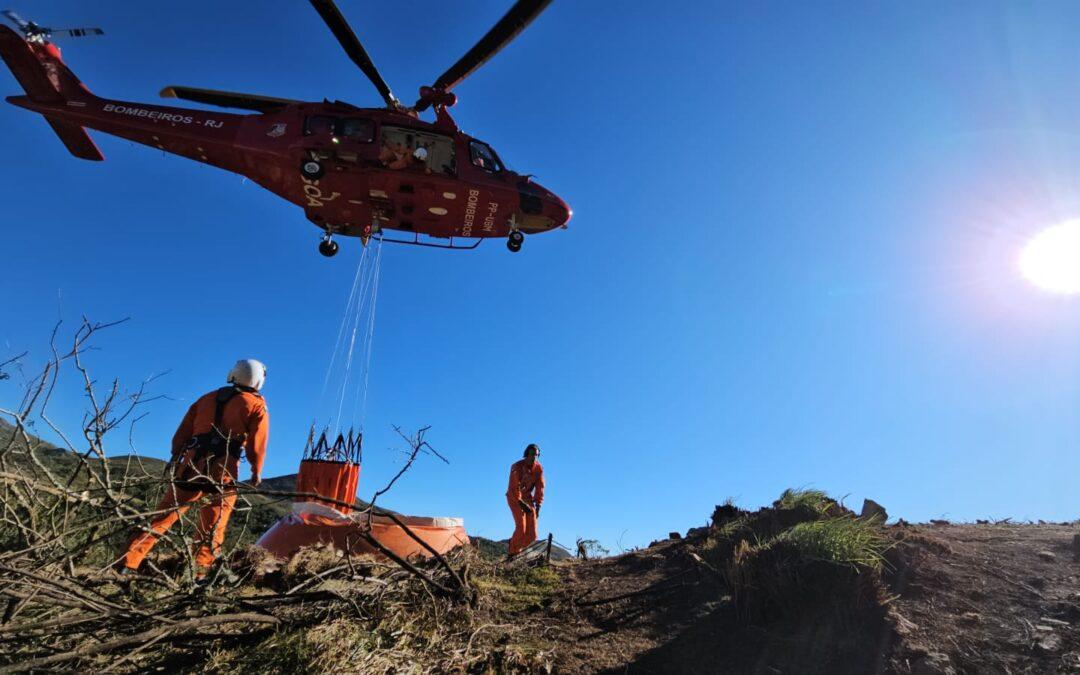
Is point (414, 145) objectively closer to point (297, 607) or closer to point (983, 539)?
point (297, 607)

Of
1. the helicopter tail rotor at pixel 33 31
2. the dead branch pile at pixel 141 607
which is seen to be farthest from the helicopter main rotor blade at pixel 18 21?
the dead branch pile at pixel 141 607

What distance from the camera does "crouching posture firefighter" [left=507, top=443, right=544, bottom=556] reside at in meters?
8.24

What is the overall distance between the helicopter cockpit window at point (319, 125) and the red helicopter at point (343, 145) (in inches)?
0.7

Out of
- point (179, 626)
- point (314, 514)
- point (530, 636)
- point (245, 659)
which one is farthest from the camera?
point (314, 514)

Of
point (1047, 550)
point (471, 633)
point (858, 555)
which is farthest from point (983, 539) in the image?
point (471, 633)

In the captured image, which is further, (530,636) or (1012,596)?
(1012,596)

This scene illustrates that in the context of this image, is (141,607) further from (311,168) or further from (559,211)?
(559,211)

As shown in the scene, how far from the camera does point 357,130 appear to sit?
30.3 ft

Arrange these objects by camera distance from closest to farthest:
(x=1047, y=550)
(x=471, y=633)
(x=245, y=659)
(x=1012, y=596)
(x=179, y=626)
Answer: (x=179, y=626) → (x=245, y=659) → (x=471, y=633) → (x=1012, y=596) → (x=1047, y=550)

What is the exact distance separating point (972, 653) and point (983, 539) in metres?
2.99

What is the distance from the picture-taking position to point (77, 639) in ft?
6.98

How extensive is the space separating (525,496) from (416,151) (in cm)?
612

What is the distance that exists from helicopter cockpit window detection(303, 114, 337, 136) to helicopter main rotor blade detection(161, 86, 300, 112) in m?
0.74

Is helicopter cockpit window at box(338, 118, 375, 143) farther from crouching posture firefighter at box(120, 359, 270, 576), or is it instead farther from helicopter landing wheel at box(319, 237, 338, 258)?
crouching posture firefighter at box(120, 359, 270, 576)
